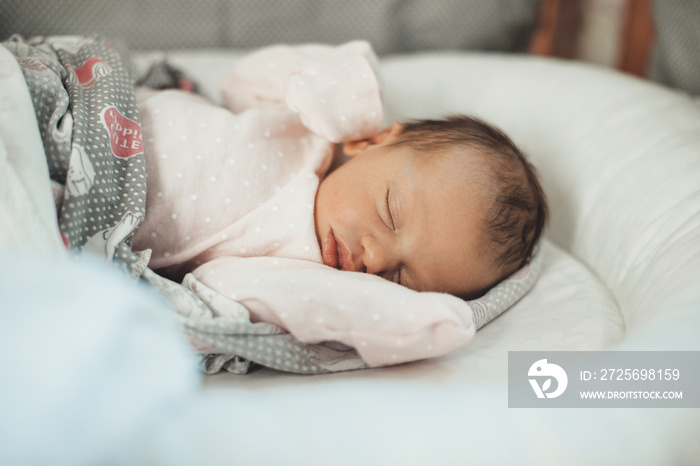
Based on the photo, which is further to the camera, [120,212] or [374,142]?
[374,142]

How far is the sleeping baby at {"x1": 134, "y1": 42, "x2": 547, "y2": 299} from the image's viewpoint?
85 centimetres

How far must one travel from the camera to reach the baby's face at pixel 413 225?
0.84m

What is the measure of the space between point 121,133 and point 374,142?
0.44 m

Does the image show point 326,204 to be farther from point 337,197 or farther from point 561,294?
point 561,294

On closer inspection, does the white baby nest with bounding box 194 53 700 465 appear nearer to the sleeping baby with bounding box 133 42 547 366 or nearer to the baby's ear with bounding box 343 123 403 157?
the sleeping baby with bounding box 133 42 547 366

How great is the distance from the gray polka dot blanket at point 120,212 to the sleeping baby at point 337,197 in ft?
0.22

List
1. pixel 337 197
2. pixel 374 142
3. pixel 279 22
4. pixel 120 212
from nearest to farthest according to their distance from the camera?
pixel 120 212 → pixel 337 197 → pixel 374 142 → pixel 279 22

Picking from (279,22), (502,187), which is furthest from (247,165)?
(279,22)

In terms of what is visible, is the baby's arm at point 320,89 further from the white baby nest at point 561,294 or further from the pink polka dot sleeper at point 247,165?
the white baby nest at point 561,294

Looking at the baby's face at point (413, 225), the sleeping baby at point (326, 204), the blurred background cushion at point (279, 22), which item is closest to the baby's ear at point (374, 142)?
the sleeping baby at point (326, 204)

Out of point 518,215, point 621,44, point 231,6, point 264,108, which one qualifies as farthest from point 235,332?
point 621,44

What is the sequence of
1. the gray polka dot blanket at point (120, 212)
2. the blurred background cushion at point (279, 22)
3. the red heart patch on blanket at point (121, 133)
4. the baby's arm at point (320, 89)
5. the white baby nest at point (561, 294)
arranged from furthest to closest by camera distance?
the blurred background cushion at point (279, 22) → the baby's arm at point (320, 89) → the red heart patch on blanket at point (121, 133) → the gray polka dot blanket at point (120, 212) → the white baby nest at point (561, 294)

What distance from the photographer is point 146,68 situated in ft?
4.25

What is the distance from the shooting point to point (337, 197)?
2.95ft
